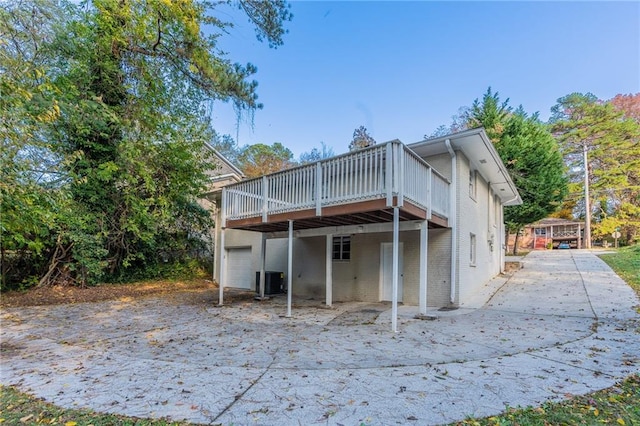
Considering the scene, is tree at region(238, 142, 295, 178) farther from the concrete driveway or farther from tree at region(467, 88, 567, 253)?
the concrete driveway

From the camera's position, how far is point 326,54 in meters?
14.9

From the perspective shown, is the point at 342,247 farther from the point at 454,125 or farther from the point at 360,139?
the point at 454,125

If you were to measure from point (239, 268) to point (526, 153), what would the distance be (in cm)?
1639

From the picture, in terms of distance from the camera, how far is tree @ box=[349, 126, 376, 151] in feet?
79.8

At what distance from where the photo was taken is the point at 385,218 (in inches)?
307

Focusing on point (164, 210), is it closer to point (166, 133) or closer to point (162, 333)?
point (166, 133)

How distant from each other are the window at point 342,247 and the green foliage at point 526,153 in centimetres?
1202

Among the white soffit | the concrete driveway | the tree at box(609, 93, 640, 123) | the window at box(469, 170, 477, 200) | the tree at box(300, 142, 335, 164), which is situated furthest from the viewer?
the tree at box(300, 142, 335, 164)

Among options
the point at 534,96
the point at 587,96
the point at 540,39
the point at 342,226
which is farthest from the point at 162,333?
the point at 587,96

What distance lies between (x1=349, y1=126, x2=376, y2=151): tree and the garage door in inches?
524

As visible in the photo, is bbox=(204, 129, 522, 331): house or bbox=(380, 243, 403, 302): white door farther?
bbox=(380, 243, 403, 302): white door

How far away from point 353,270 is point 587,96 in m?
29.6

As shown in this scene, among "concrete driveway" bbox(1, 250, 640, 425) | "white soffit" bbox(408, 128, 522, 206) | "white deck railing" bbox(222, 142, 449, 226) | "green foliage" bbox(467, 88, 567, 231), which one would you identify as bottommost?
"concrete driveway" bbox(1, 250, 640, 425)

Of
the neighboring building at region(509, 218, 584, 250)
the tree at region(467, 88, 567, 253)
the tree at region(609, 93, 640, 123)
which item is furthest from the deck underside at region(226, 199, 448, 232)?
the neighboring building at region(509, 218, 584, 250)
